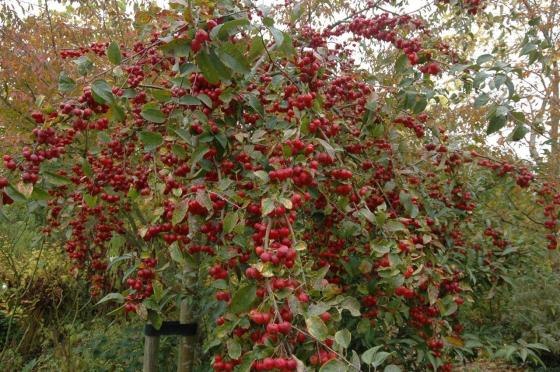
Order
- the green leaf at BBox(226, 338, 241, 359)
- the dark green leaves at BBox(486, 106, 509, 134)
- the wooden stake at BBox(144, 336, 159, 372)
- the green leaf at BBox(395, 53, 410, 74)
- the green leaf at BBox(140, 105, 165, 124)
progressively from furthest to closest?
the wooden stake at BBox(144, 336, 159, 372) < the green leaf at BBox(395, 53, 410, 74) < the dark green leaves at BBox(486, 106, 509, 134) < the green leaf at BBox(140, 105, 165, 124) < the green leaf at BBox(226, 338, 241, 359)

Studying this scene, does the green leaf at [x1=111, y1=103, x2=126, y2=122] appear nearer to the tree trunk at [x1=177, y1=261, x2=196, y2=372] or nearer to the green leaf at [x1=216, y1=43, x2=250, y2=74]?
the green leaf at [x1=216, y1=43, x2=250, y2=74]

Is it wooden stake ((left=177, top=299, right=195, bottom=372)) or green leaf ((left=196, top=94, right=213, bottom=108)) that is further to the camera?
wooden stake ((left=177, top=299, right=195, bottom=372))

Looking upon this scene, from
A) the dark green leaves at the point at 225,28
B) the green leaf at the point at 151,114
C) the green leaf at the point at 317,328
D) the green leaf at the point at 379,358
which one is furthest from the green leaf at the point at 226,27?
the green leaf at the point at 379,358

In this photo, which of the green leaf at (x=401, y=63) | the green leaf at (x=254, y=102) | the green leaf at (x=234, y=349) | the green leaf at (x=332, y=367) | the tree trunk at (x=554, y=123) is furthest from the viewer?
the tree trunk at (x=554, y=123)

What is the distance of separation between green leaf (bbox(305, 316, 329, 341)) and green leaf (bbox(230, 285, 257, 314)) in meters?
0.18

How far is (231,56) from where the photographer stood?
4.69ft

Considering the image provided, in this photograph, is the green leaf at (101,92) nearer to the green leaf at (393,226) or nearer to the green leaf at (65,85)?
the green leaf at (65,85)

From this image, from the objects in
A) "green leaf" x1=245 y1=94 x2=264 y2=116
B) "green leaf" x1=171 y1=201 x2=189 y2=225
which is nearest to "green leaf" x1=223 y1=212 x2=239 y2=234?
"green leaf" x1=171 y1=201 x2=189 y2=225

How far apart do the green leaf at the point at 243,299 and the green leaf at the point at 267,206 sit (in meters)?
0.18

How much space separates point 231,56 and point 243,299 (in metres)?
0.65

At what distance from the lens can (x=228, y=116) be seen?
1760 mm

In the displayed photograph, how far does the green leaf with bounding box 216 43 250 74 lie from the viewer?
143 centimetres

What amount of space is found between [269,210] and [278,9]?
2.66 meters

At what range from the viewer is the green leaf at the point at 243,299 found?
4.02ft
